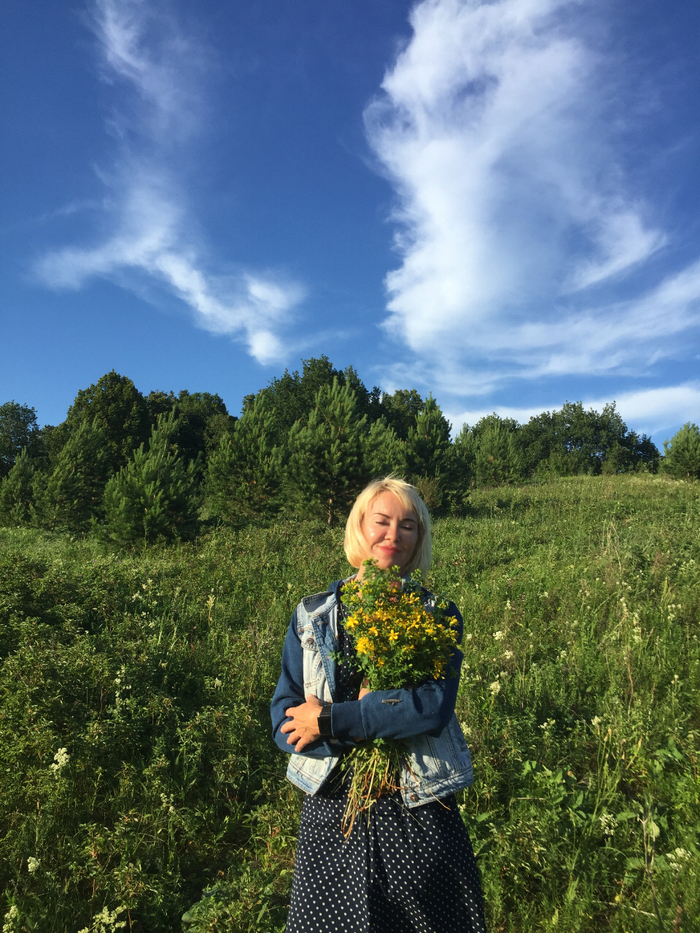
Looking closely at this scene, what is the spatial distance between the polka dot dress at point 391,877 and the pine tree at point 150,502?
1188 cm

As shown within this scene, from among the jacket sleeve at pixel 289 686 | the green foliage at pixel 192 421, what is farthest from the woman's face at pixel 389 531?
the green foliage at pixel 192 421

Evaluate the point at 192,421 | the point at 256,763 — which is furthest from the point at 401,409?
the point at 256,763

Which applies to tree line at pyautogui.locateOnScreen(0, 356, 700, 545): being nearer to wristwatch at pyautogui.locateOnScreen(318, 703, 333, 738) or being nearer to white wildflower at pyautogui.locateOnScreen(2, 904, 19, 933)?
white wildflower at pyautogui.locateOnScreen(2, 904, 19, 933)

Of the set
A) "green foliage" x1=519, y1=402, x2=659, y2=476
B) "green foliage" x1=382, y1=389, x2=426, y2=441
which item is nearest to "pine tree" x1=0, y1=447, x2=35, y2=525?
"green foliage" x1=382, y1=389, x2=426, y2=441

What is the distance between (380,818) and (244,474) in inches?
708

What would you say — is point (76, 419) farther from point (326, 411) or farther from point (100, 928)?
point (100, 928)

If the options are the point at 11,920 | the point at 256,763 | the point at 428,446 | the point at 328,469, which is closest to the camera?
the point at 11,920

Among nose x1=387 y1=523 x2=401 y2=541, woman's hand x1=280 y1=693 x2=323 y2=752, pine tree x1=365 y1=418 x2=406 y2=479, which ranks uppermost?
pine tree x1=365 y1=418 x2=406 y2=479

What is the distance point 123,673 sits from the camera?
3.72 metres

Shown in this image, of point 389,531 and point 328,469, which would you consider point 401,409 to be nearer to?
point 328,469

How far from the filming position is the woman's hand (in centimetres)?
149

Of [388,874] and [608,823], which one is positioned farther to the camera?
[608,823]

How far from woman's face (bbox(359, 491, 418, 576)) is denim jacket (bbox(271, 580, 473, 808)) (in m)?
0.18

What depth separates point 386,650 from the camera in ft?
4.80
